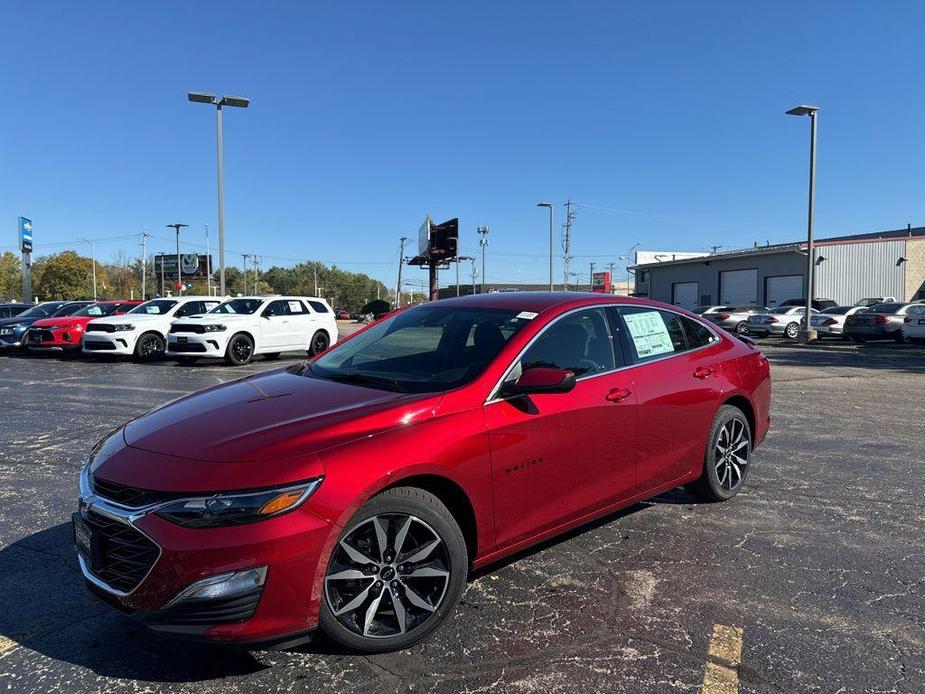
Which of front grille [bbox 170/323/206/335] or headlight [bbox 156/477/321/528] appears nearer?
headlight [bbox 156/477/321/528]

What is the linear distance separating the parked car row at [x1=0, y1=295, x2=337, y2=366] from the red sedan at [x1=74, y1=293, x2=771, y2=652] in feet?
39.9

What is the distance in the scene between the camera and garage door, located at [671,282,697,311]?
4875 centimetres

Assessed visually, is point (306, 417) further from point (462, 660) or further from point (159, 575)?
point (462, 660)

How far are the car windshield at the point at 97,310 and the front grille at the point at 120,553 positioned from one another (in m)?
19.4

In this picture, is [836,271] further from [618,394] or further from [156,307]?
[618,394]

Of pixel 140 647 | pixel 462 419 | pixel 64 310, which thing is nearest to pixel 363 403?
pixel 462 419

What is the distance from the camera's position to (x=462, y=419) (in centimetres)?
308

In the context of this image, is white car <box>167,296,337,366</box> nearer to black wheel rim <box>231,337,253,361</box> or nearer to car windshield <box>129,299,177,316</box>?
black wheel rim <box>231,337,253,361</box>

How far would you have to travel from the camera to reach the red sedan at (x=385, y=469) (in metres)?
2.50

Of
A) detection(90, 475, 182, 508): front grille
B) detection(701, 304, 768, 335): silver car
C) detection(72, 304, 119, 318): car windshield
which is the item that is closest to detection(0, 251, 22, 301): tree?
detection(72, 304, 119, 318): car windshield

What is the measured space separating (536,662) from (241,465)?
4.95ft

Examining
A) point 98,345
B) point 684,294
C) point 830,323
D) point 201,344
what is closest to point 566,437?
point 201,344

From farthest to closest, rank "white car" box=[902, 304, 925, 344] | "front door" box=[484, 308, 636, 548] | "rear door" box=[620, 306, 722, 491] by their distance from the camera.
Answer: "white car" box=[902, 304, 925, 344] < "rear door" box=[620, 306, 722, 491] < "front door" box=[484, 308, 636, 548]

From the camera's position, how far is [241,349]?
52.1 ft
